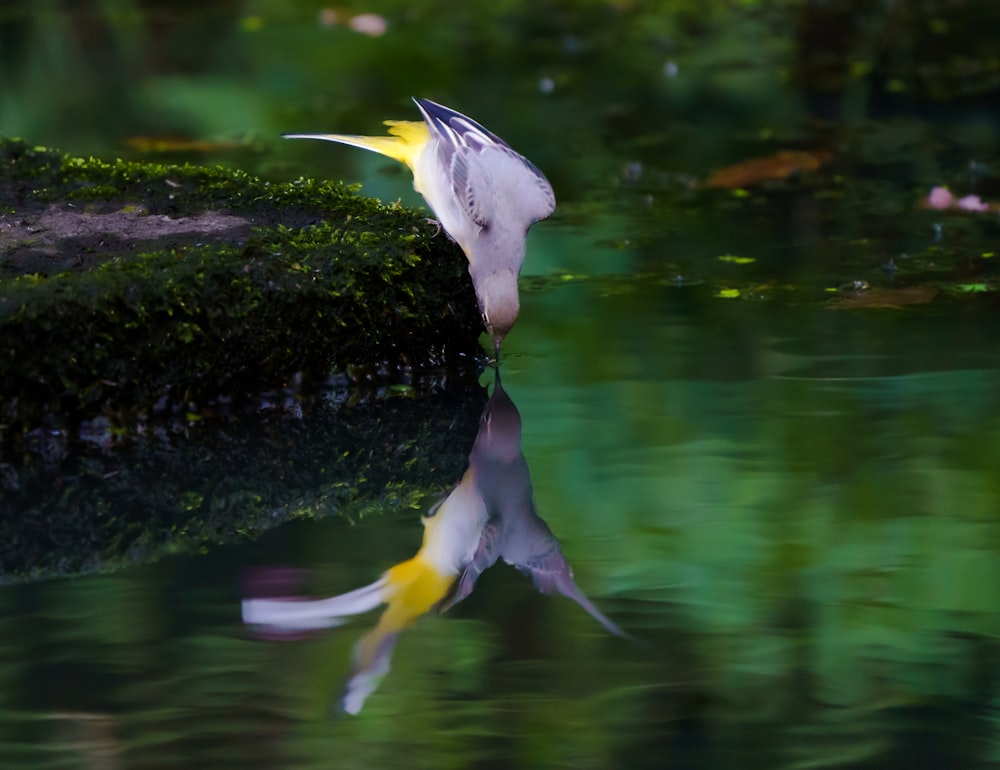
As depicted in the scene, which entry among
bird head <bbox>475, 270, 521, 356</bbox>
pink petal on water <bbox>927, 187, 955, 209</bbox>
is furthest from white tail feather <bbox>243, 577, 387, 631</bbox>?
pink petal on water <bbox>927, 187, 955, 209</bbox>

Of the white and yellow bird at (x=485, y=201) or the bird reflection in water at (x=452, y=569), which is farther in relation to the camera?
the white and yellow bird at (x=485, y=201)

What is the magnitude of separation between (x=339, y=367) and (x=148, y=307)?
0.63 meters

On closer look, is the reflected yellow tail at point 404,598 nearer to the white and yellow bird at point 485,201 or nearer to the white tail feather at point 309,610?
the white tail feather at point 309,610

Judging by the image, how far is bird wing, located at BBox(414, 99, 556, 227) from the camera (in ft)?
14.8

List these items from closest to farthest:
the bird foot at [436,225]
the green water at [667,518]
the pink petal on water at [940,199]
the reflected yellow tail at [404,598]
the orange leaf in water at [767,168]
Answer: the green water at [667,518] < the reflected yellow tail at [404,598] < the bird foot at [436,225] < the pink petal on water at [940,199] < the orange leaf in water at [767,168]

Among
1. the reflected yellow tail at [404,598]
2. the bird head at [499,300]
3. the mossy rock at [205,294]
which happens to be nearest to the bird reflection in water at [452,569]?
the reflected yellow tail at [404,598]

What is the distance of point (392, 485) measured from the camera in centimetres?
388

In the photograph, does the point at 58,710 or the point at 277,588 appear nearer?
the point at 58,710

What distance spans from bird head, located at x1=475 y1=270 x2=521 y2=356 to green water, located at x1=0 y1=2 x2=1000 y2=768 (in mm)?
233

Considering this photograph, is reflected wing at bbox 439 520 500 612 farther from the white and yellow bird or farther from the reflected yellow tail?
the white and yellow bird

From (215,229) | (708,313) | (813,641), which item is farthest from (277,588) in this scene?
(708,313)

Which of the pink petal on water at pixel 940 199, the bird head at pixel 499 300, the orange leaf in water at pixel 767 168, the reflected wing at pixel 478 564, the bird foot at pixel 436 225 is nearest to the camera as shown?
the reflected wing at pixel 478 564

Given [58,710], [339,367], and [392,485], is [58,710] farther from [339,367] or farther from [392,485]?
[339,367]

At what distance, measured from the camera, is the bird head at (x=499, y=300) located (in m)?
4.38
